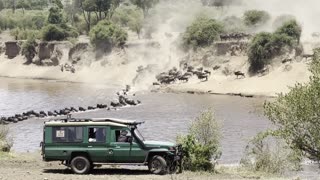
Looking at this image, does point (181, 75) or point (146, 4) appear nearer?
point (181, 75)

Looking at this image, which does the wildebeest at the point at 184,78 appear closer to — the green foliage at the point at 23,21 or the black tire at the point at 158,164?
the black tire at the point at 158,164

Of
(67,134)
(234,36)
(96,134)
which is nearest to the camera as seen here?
(96,134)

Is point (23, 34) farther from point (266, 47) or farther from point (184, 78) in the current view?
point (266, 47)

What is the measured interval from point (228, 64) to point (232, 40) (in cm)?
636

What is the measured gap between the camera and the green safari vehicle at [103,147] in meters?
25.0

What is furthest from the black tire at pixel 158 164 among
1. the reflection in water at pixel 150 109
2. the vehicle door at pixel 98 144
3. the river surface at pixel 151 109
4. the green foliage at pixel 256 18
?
the green foliage at pixel 256 18

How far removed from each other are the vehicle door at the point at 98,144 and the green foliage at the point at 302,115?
6.31 m

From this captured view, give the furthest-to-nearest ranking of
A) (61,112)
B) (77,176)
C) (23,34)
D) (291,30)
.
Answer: (23,34)
(291,30)
(61,112)
(77,176)

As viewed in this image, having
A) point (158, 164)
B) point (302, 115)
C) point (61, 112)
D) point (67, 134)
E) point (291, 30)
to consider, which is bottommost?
point (61, 112)

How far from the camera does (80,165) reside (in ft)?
83.6

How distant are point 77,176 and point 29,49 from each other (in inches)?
4139

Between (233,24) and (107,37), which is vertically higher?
(233,24)

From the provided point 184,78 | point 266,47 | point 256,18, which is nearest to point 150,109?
point 184,78

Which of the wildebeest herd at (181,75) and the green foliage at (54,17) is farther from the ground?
the green foliage at (54,17)
